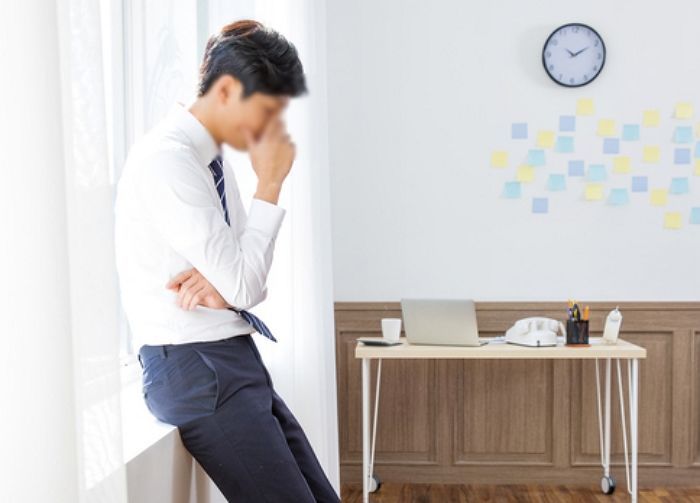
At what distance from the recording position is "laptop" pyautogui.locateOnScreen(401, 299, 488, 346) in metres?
3.64

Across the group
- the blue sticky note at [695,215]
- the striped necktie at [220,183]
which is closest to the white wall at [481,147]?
the blue sticky note at [695,215]

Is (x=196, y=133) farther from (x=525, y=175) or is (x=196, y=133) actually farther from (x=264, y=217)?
(x=525, y=175)

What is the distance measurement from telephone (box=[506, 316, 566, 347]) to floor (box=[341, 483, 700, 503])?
72 centimetres

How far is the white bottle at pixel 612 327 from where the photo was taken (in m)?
3.81

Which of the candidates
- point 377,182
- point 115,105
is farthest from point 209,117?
point 377,182

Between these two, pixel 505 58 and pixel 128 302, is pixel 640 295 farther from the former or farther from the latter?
pixel 128 302

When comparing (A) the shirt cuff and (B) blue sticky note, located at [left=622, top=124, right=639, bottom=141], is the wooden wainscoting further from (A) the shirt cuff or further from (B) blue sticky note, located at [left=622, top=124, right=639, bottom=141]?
(A) the shirt cuff

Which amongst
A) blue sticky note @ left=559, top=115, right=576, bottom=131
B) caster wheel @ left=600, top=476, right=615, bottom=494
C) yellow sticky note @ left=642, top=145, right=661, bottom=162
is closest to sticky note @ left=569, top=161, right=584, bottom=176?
blue sticky note @ left=559, top=115, right=576, bottom=131

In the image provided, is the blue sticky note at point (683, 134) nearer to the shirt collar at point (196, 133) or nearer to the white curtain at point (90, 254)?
the shirt collar at point (196, 133)

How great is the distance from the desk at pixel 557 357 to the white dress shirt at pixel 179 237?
1.96m

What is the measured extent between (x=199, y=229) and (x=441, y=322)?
225cm

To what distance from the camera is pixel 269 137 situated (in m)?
1.72

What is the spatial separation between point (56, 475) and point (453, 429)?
11.5 feet

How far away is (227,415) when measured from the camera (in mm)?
1709
